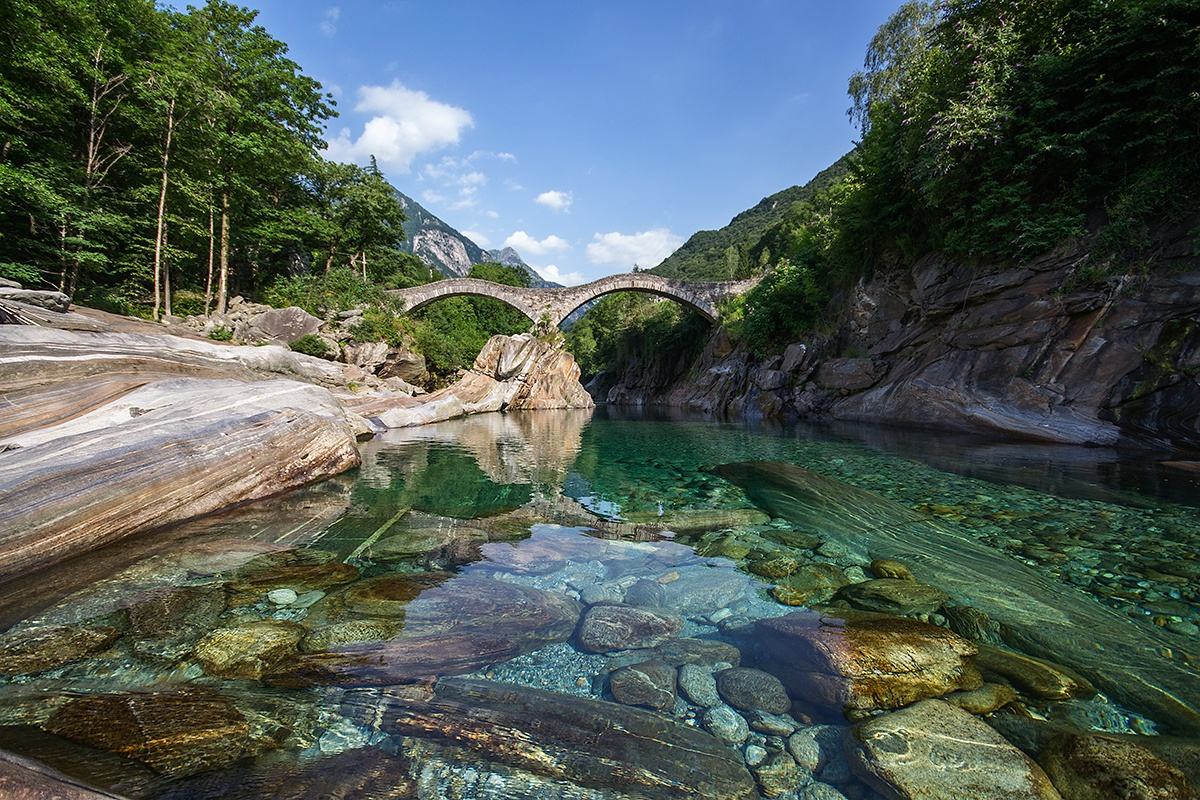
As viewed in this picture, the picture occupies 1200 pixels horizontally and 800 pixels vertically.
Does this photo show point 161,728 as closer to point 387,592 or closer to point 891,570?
point 387,592

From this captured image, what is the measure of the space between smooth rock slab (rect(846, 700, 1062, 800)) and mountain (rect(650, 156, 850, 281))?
5948cm

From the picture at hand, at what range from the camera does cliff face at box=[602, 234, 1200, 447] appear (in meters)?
8.96

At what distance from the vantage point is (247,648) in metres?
2.55

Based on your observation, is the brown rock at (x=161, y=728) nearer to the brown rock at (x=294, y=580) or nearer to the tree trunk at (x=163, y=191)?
the brown rock at (x=294, y=580)

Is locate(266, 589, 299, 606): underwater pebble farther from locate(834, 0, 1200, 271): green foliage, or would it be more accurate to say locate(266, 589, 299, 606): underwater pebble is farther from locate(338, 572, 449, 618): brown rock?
locate(834, 0, 1200, 271): green foliage

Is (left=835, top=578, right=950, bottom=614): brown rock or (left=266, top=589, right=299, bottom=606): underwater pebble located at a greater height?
(left=835, top=578, right=950, bottom=614): brown rock

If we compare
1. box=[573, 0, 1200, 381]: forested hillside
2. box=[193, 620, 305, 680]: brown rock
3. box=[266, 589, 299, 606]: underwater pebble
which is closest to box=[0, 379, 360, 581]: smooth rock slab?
box=[266, 589, 299, 606]: underwater pebble

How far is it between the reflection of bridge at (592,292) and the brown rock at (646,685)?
112ft

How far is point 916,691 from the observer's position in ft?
7.22

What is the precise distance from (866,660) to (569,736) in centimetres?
159

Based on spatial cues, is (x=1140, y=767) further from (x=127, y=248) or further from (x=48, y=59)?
(x=127, y=248)

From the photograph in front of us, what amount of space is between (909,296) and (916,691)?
1798cm

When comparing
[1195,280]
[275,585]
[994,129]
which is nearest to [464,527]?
[275,585]

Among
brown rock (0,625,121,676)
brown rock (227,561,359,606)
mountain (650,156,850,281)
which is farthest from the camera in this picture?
mountain (650,156,850,281)
